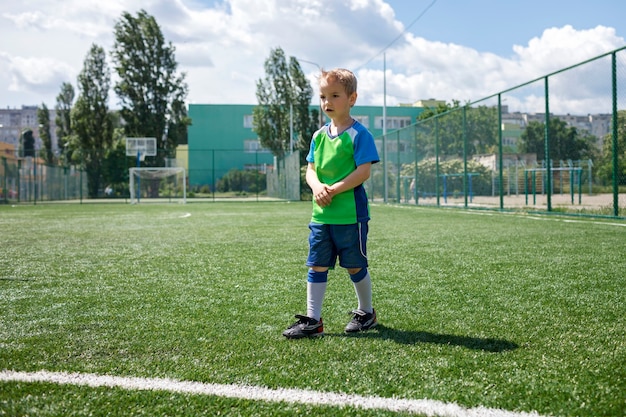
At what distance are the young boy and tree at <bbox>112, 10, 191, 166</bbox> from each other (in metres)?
38.3

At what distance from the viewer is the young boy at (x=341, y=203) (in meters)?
2.79

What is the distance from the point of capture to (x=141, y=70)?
40.0 metres

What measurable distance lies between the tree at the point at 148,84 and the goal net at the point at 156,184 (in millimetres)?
9376

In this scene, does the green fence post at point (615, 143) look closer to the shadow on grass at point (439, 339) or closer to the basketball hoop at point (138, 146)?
the shadow on grass at point (439, 339)

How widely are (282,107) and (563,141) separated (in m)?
33.5

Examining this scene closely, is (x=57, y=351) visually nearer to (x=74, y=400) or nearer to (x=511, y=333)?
(x=74, y=400)

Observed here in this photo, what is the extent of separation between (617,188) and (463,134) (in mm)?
6488

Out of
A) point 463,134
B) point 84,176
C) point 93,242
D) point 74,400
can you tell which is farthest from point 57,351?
point 84,176

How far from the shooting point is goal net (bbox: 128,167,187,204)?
29016 millimetres

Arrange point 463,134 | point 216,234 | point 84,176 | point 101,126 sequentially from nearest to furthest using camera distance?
1. point 216,234
2. point 463,134
3. point 84,176
4. point 101,126

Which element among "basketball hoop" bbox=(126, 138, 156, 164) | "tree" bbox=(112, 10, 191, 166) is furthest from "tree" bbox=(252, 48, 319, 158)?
"basketball hoop" bbox=(126, 138, 156, 164)

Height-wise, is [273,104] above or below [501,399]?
above

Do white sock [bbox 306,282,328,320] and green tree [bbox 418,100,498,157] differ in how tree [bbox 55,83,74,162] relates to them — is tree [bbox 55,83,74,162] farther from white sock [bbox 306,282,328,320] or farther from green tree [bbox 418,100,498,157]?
white sock [bbox 306,282,328,320]

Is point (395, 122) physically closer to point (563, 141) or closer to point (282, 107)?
point (282, 107)
